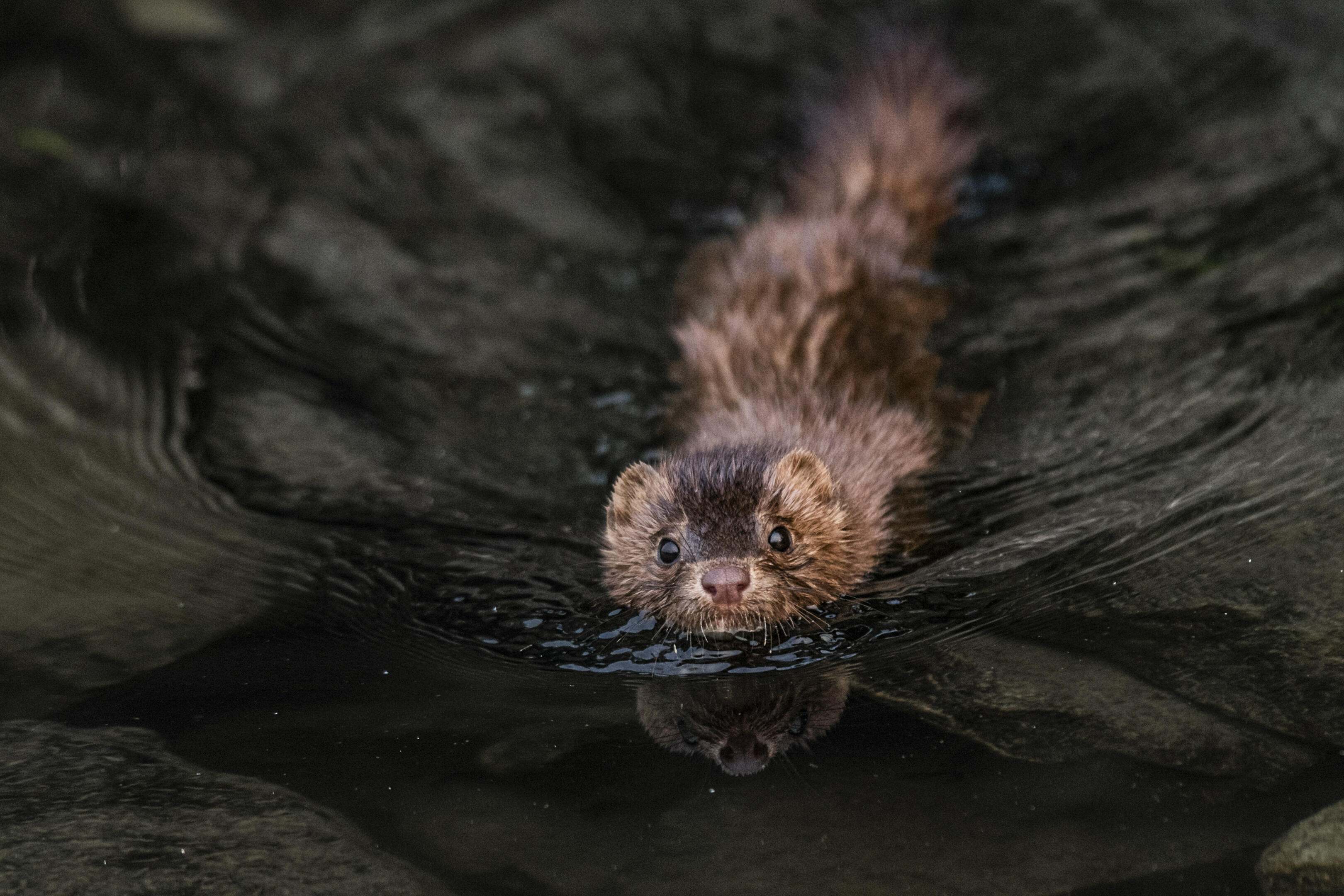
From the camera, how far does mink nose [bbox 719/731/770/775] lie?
396 cm

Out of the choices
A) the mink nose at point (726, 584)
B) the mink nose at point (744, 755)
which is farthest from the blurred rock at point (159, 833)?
the mink nose at point (726, 584)

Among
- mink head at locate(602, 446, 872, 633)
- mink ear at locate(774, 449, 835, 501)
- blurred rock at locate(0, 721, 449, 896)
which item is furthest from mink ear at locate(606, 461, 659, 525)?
blurred rock at locate(0, 721, 449, 896)

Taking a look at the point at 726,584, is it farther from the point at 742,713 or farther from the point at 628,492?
the point at 628,492

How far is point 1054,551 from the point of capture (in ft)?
16.6

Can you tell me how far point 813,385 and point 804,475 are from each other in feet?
2.99

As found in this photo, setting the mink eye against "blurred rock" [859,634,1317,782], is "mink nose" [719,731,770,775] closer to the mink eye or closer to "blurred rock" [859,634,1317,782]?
"blurred rock" [859,634,1317,782]

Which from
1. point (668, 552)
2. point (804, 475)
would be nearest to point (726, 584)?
point (668, 552)

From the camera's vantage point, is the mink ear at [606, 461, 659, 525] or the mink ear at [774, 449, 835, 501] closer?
the mink ear at [774, 449, 835, 501]

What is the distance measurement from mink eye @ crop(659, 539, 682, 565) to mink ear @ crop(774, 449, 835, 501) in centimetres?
46

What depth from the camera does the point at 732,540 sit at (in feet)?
16.1

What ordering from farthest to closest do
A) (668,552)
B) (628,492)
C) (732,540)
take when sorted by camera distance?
(628,492) → (668,552) → (732,540)

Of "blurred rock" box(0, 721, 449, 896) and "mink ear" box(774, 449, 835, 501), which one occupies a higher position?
"mink ear" box(774, 449, 835, 501)

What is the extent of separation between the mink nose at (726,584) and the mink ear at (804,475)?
486mm

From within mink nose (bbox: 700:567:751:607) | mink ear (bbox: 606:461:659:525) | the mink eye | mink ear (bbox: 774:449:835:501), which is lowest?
mink nose (bbox: 700:567:751:607)
